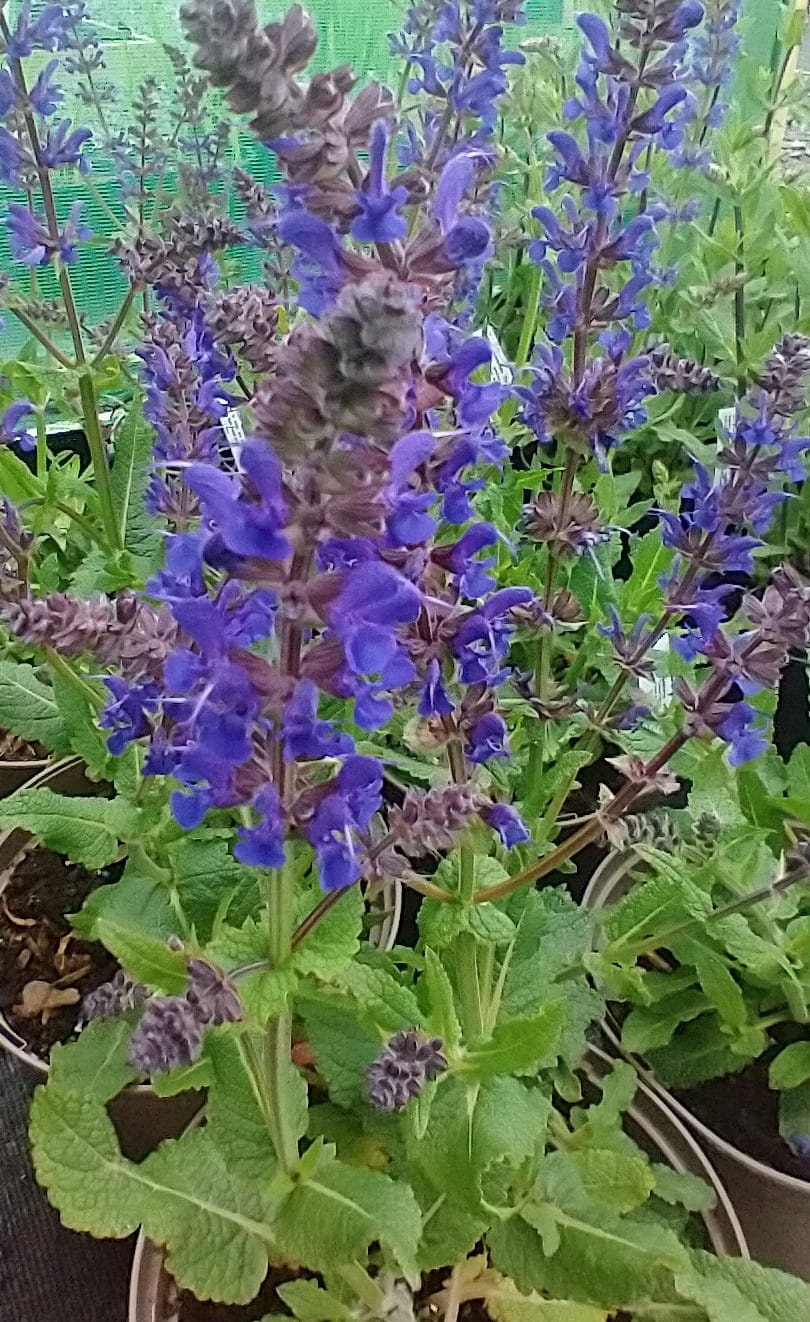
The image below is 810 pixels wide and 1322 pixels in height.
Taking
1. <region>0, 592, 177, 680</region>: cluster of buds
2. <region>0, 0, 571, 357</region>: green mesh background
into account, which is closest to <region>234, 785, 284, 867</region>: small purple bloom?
<region>0, 592, 177, 680</region>: cluster of buds

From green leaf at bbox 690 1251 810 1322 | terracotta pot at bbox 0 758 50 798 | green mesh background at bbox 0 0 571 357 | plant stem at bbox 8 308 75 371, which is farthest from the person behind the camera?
green mesh background at bbox 0 0 571 357

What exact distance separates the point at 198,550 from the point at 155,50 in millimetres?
1592

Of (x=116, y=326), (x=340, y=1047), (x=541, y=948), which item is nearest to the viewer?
(x=340, y=1047)

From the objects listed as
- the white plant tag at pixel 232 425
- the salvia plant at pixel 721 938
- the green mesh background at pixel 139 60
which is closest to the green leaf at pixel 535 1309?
the salvia plant at pixel 721 938

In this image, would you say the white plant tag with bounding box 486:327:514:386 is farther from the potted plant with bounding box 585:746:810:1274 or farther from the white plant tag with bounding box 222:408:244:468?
the potted plant with bounding box 585:746:810:1274

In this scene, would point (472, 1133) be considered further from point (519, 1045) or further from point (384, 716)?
point (384, 716)

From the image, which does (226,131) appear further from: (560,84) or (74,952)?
(74,952)

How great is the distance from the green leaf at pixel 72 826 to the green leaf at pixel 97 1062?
0.13 meters

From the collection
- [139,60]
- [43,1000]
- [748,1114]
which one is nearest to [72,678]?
[43,1000]

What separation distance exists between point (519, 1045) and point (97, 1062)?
0.33 m

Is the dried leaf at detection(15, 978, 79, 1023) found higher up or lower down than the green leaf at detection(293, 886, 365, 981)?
lower down

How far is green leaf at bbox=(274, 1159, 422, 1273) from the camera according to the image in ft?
2.03

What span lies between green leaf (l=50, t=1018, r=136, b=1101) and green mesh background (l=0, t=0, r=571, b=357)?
3.74 feet

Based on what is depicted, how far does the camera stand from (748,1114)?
1.04m
